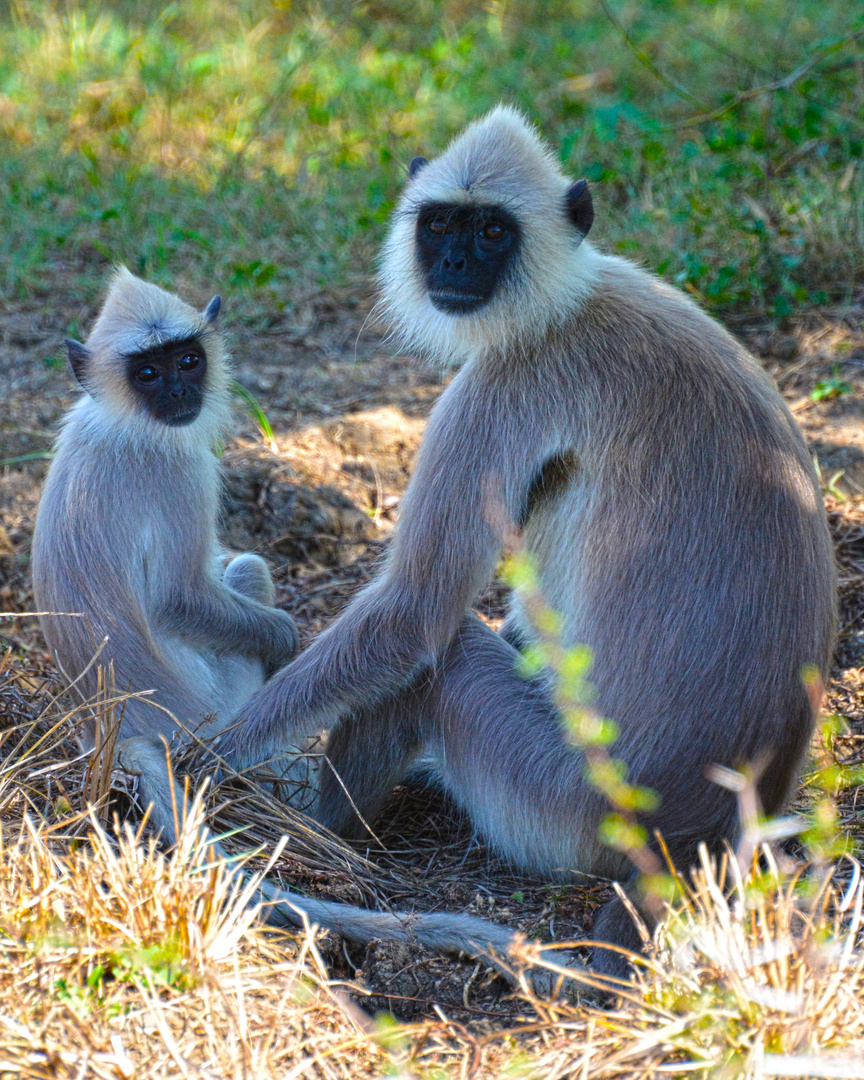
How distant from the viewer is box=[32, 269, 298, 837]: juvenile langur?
337 centimetres

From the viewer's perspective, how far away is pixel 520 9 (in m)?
9.68

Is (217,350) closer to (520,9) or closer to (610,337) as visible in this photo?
(610,337)

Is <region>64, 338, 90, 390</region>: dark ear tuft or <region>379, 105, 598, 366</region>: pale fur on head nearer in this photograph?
<region>379, 105, 598, 366</region>: pale fur on head

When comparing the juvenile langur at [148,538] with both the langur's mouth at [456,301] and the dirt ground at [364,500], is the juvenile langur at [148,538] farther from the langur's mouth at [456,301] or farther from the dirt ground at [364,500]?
the langur's mouth at [456,301]

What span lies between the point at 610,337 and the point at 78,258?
181 inches

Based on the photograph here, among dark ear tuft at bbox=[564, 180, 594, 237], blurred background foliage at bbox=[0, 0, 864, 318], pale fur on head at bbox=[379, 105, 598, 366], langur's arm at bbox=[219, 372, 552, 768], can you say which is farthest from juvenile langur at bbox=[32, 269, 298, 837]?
blurred background foliage at bbox=[0, 0, 864, 318]

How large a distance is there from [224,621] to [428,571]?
2.81 ft

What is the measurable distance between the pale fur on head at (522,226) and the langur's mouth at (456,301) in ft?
0.06

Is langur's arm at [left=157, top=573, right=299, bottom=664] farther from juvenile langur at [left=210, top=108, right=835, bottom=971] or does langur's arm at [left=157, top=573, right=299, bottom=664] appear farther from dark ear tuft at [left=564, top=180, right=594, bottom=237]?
dark ear tuft at [left=564, top=180, right=594, bottom=237]

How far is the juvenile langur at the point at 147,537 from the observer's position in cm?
337

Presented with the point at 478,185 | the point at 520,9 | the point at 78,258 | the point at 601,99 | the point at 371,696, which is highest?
the point at 520,9

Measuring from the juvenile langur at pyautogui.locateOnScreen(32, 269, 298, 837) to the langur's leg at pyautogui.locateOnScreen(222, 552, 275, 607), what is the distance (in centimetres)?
17

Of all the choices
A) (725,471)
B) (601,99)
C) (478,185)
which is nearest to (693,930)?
(725,471)

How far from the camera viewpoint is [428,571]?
3008mm
